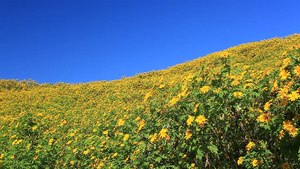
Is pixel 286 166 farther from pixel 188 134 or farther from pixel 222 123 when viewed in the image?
pixel 188 134

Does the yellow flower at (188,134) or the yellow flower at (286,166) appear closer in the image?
the yellow flower at (286,166)

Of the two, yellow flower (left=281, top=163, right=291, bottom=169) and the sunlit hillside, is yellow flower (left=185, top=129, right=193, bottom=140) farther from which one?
yellow flower (left=281, top=163, right=291, bottom=169)

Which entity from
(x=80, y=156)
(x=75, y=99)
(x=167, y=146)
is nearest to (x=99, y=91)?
(x=75, y=99)

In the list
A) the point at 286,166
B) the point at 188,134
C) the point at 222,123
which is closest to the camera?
the point at 286,166

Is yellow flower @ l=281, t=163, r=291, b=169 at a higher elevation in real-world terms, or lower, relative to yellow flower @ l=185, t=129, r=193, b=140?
lower

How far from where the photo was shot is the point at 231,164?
304cm

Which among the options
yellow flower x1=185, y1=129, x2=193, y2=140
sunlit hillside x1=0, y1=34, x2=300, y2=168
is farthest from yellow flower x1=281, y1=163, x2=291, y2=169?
yellow flower x1=185, y1=129, x2=193, y2=140

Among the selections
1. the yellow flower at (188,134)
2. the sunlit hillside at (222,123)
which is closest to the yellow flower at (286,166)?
the sunlit hillside at (222,123)

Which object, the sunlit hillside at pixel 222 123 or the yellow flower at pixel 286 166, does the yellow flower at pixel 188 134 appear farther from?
the yellow flower at pixel 286 166

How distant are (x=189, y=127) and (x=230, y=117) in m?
0.67

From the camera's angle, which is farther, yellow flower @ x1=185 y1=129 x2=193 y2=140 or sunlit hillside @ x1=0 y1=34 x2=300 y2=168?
yellow flower @ x1=185 y1=129 x2=193 y2=140

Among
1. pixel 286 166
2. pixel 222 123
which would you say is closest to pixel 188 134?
pixel 222 123

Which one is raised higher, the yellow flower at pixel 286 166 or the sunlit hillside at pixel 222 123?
the sunlit hillside at pixel 222 123

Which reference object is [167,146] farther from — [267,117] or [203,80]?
[267,117]
